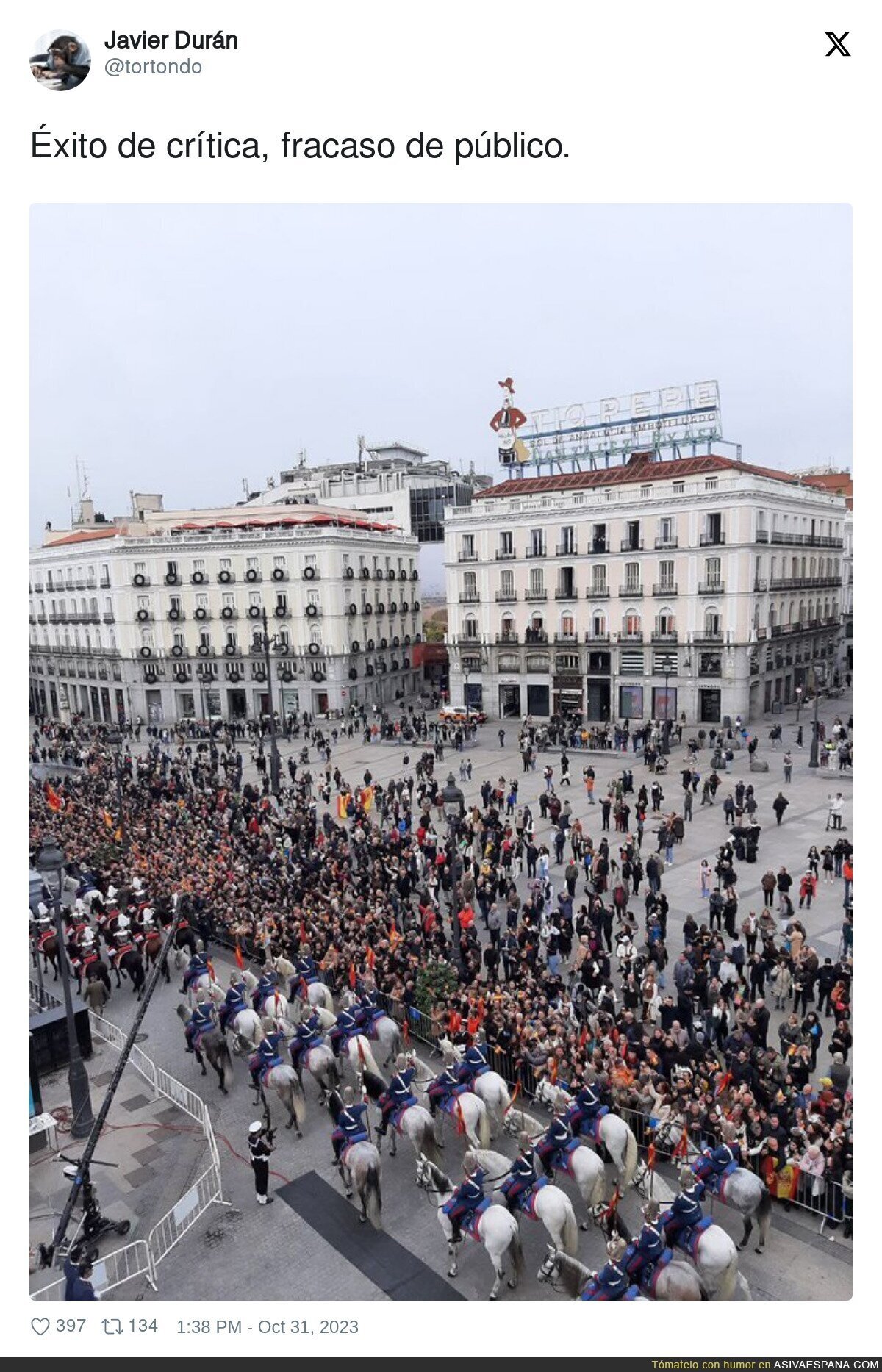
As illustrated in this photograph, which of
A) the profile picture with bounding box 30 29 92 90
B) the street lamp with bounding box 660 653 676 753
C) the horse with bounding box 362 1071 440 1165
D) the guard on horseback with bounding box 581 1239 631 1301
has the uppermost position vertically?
the profile picture with bounding box 30 29 92 90

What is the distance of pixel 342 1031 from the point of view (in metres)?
13.7

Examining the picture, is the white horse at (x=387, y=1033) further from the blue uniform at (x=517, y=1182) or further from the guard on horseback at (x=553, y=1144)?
the blue uniform at (x=517, y=1182)

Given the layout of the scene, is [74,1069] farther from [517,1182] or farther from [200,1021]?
[517,1182]

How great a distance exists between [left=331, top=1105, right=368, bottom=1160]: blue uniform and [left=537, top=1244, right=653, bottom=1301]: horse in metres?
2.72

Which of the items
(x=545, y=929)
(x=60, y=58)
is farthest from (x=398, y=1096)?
(x=60, y=58)

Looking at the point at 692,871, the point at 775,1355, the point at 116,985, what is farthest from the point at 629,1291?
the point at 692,871

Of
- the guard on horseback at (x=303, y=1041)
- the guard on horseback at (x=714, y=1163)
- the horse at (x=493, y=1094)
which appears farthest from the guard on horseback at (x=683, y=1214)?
the guard on horseback at (x=303, y=1041)

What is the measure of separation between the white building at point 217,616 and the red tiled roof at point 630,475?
12182 mm

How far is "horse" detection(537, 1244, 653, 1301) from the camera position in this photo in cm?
936

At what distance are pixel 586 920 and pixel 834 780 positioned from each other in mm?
19716

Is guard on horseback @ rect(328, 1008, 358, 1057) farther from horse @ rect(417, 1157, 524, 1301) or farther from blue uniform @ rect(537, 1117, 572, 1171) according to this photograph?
blue uniform @ rect(537, 1117, 572, 1171)

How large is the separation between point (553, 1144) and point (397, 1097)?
237 centimetres

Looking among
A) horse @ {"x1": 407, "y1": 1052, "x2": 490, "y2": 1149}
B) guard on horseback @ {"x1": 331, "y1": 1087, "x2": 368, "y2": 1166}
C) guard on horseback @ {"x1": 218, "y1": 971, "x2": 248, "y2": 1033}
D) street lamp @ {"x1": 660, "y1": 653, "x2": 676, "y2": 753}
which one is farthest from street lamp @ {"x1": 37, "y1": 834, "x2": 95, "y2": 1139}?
Answer: street lamp @ {"x1": 660, "y1": 653, "x2": 676, "y2": 753}
